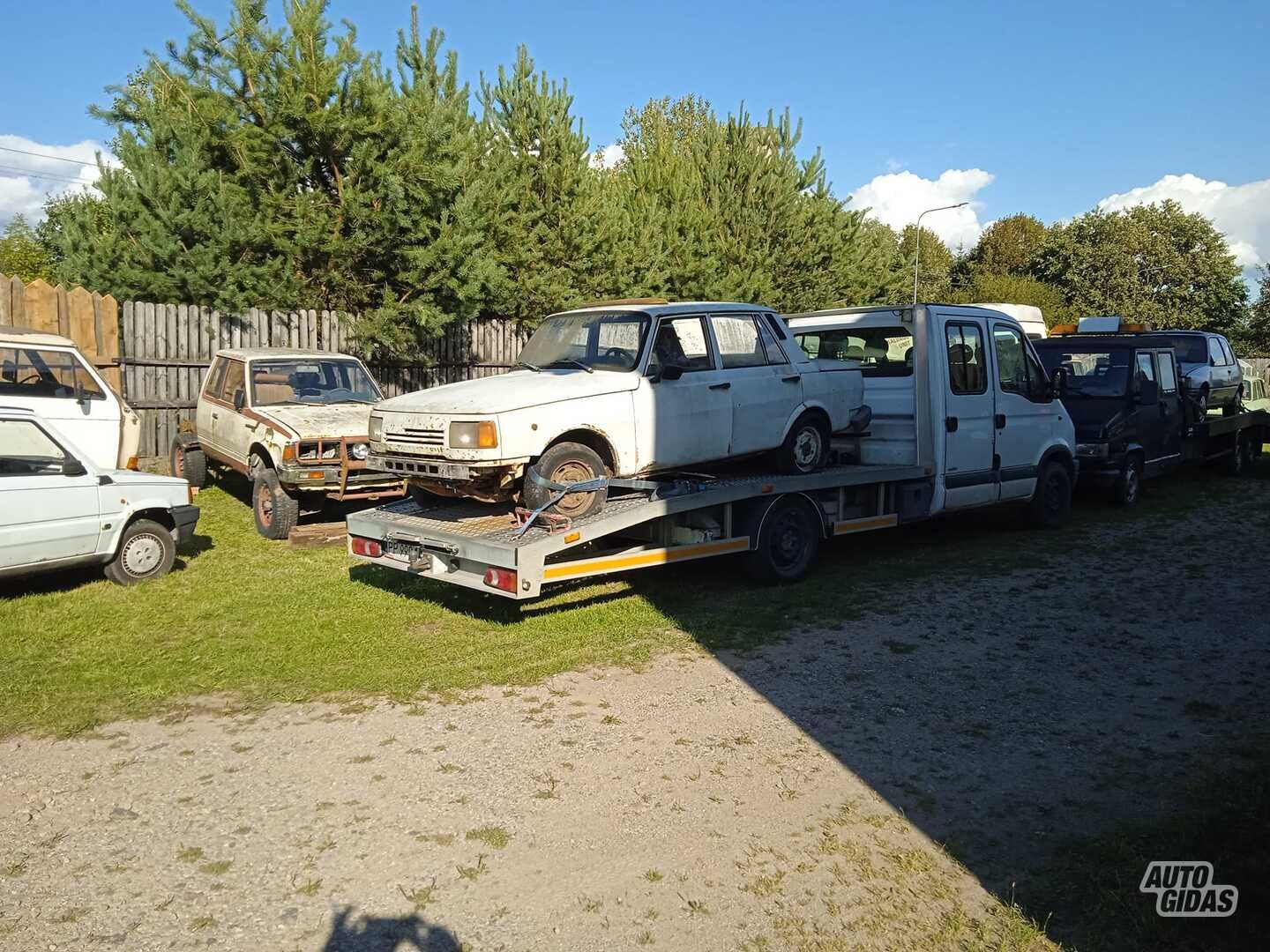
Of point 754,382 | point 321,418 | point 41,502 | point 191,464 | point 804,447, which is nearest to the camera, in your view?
point 41,502

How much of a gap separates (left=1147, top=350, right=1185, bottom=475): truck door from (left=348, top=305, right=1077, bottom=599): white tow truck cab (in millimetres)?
2848

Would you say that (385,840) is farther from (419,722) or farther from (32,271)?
(32,271)

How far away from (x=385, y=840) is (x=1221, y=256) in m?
57.8

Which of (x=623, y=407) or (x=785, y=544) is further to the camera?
(x=785, y=544)

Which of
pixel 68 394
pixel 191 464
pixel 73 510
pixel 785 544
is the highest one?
pixel 68 394

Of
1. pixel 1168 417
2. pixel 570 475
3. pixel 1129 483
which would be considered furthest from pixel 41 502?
pixel 1168 417

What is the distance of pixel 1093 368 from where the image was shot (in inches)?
537

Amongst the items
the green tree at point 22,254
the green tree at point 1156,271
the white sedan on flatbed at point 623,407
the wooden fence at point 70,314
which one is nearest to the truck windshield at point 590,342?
the white sedan on flatbed at point 623,407

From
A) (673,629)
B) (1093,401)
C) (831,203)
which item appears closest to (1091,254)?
(831,203)

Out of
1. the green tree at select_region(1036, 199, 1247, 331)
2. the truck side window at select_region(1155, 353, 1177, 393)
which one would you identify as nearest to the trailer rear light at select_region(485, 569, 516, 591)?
the truck side window at select_region(1155, 353, 1177, 393)

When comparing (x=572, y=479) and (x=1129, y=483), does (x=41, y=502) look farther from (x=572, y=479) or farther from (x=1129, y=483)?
(x=1129, y=483)

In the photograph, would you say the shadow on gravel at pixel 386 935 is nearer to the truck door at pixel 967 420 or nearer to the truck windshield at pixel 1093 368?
the truck door at pixel 967 420

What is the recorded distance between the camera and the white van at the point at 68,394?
10.3 m

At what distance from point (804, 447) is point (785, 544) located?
38.9 inches
